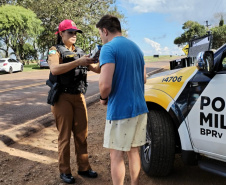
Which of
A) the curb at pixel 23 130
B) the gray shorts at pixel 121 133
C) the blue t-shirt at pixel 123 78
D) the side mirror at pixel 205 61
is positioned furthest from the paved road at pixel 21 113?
the side mirror at pixel 205 61

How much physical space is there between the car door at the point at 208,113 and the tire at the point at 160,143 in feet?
1.18

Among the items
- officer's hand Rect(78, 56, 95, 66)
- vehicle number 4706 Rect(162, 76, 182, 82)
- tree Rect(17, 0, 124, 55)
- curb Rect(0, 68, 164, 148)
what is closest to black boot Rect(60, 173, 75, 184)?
officer's hand Rect(78, 56, 95, 66)

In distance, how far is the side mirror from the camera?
2.31 m

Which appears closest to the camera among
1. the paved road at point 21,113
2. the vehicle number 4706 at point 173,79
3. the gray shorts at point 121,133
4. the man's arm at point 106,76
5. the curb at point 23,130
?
the man's arm at point 106,76

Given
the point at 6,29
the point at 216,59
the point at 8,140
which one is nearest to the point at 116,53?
the point at 216,59

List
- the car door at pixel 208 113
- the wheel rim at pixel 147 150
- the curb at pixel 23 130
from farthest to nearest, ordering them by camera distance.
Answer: the curb at pixel 23 130
the wheel rim at pixel 147 150
the car door at pixel 208 113

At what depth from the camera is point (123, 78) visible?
2254 mm

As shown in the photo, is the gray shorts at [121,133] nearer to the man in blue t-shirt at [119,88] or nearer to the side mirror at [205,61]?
the man in blue t-shirt at [119,88]

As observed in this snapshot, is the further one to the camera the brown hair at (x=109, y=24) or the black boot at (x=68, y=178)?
the black boot at (x=68, y=178)

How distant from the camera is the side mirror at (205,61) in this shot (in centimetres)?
231

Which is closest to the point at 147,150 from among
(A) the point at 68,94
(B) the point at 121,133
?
(B) the point at 121,133

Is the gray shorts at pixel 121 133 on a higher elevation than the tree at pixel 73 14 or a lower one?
lower

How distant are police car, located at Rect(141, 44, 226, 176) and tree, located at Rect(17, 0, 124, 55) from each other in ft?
97.5

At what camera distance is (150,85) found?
10.9 ft
